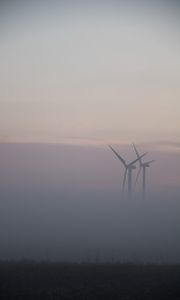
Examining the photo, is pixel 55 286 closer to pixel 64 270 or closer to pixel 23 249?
pixel 64 270

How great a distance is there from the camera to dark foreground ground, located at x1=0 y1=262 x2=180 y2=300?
42.2 feet

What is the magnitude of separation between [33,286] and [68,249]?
16.2 metres

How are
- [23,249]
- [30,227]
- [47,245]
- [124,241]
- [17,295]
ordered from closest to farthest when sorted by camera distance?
[17,295], [23,249], [47,245], [124,241], [30,227]

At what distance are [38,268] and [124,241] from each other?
18922 millimetres

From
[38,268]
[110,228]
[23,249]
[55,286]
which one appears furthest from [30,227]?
[55,286]

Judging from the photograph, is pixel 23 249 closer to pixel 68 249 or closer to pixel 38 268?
pixel 68 249

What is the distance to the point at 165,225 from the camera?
41.5 metres

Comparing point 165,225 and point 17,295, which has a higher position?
point 165,225

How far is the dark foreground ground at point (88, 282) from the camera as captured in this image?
12.9 metres

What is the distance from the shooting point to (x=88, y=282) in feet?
45.9

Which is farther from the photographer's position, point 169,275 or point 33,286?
point 169,275

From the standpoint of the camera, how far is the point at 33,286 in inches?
531

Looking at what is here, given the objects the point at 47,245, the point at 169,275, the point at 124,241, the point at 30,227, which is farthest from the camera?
the point at 30,227

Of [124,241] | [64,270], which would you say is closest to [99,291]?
[64,270]
